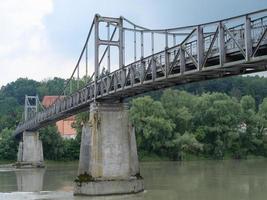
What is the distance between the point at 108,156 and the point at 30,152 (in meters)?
52.2

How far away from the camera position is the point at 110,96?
41.0 m

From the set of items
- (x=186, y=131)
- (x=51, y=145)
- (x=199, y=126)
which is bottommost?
(x=51, y=145)

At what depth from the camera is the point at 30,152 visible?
290ft

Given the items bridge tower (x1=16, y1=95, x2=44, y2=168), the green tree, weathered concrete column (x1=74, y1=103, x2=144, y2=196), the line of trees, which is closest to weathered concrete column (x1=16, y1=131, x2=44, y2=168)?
bridge tower (x1=16, y1=95, x2=44, y2=168)

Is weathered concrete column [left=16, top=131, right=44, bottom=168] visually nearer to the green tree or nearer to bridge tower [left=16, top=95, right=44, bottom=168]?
bridge tower [left=16, top=95, right=44, bottom=168]

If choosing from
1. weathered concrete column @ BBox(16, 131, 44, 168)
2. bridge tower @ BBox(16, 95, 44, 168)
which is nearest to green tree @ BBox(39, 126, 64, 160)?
bridge tower @ BBox(16, 95, 44, 168)

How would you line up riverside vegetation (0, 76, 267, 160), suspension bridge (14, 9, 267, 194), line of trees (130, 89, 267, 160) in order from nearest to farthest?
suspension bridge (14, 9, 267, 194) < line of trees (130, 89, 267, 160) < riverside vegetation (0, 76, 267, 160)

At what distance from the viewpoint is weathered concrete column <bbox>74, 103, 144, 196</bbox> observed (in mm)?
37594

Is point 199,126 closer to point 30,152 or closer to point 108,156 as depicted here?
point 30,152

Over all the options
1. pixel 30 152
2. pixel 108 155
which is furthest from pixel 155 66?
pixel 30 152

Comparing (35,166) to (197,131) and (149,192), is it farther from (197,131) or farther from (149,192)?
(149,192)

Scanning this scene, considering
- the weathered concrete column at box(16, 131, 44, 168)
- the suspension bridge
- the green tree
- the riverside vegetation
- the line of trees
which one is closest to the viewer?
the suspension bridge

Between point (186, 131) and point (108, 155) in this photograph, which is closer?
point (108, 155)

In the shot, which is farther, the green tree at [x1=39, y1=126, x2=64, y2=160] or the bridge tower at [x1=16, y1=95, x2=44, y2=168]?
the green tree at [x1=39, y1=126, x2=64, y2=160]
